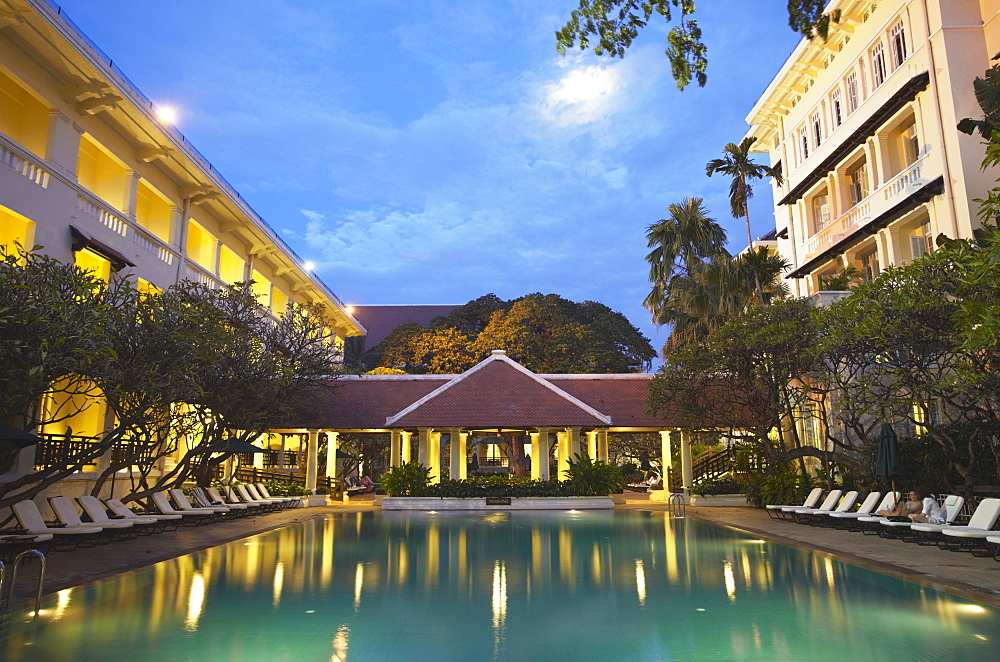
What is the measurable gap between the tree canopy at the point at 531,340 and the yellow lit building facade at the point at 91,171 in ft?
62.6

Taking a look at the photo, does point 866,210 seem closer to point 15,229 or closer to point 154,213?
point 154,213

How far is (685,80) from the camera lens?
6504 millimetres

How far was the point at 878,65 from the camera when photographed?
22.6 m

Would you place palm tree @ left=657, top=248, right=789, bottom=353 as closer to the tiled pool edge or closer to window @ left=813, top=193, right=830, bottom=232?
window @ left=813, top=193, right=830, bottom=232

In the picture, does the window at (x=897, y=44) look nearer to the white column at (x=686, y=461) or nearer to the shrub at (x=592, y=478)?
the white column at (x=686, y=461)

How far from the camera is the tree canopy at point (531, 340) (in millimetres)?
41062

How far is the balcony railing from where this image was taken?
→ 20264 millimetres

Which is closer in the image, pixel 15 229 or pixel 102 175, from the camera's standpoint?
pixel 15 229

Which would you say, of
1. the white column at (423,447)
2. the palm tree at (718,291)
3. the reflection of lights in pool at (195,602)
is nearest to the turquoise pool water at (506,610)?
the reflection of lights in pool at (195,602)

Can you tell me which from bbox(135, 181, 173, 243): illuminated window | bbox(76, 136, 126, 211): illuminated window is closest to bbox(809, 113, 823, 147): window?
bbox(135, 181, 173, 243): illuminated window

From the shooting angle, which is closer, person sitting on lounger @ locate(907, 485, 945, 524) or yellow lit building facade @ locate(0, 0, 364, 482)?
person sitting on lounger @ locate(907, 485, 945, 524)

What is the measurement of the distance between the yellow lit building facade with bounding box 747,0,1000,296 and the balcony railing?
4 cm

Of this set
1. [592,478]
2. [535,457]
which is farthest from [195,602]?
[535,457]

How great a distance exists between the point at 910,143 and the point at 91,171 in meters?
24.3
